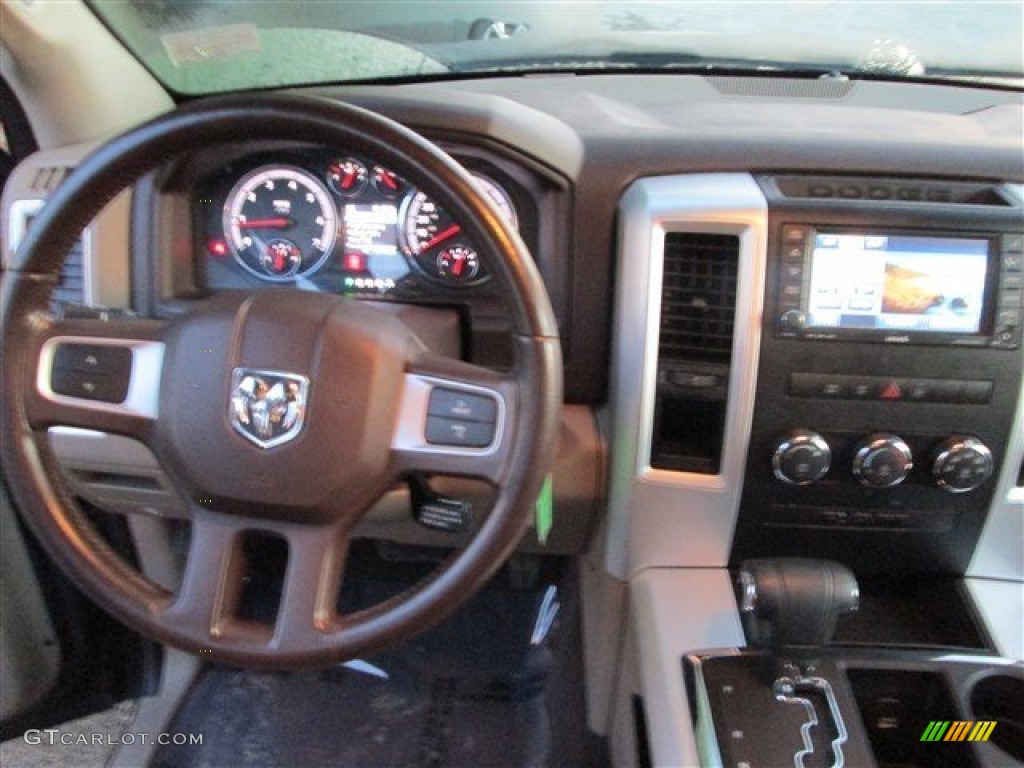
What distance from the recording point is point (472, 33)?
1.60 metres

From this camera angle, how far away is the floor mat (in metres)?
1.70

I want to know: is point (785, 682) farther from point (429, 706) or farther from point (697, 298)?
point (429, 706)

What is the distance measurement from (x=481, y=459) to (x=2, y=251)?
98 cm

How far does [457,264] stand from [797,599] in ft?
2.13

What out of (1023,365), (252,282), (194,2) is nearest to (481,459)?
(252,282)

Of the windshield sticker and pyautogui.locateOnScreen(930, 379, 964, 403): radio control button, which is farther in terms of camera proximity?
the windshield sticker

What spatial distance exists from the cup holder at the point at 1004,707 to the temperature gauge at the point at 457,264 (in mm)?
868

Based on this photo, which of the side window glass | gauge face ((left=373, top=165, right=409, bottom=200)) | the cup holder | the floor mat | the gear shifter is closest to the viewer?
the gear shifter

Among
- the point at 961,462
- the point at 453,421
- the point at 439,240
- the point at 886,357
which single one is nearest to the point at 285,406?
the point at 453,421

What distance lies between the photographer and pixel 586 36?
1587mm

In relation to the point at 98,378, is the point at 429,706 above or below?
below

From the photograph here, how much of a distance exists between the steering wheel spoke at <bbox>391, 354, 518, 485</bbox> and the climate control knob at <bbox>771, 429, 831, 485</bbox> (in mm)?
491

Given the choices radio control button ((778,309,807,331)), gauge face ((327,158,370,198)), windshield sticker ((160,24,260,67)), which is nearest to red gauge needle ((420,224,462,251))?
gauge face ((327,158,370,198))

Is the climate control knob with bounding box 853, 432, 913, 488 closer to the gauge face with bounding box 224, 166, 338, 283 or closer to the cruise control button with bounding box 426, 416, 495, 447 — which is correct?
the cruise control button with bounding box 426, 416, 495, 447
